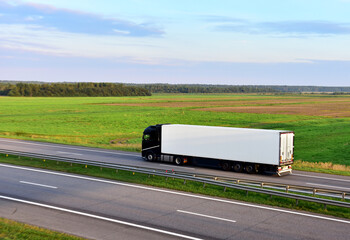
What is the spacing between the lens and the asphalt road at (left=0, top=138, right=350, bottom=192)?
25.1m

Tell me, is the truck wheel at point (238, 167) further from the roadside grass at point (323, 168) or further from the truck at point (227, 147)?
the roadside grass at point (323, 168)

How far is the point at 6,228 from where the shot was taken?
582 inches

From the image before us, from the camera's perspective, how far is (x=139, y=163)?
31797 mm

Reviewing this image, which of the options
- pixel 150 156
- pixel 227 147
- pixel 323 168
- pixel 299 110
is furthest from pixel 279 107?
pixel 227 147

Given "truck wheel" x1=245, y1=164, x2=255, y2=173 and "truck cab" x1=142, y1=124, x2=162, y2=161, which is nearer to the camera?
"truck wheel" x1=245, y1=164, x2=255, y2=173

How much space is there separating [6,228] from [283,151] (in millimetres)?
17669

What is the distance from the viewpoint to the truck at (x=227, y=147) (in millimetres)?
26500

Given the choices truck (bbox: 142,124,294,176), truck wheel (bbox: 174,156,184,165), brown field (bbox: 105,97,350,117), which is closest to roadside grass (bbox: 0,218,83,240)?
truck (bbox: 142,124,294,176)

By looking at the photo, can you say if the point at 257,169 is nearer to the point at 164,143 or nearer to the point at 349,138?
the point at 164,143

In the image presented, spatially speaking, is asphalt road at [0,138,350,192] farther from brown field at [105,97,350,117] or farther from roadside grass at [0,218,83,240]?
brown field at [105,97,350,117]

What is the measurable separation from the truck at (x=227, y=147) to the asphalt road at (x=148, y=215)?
766 cm

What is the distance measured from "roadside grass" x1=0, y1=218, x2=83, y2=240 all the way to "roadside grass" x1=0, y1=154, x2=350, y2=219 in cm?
878

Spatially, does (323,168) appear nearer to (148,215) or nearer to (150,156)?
(150,156)

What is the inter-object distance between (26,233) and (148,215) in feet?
16.2
